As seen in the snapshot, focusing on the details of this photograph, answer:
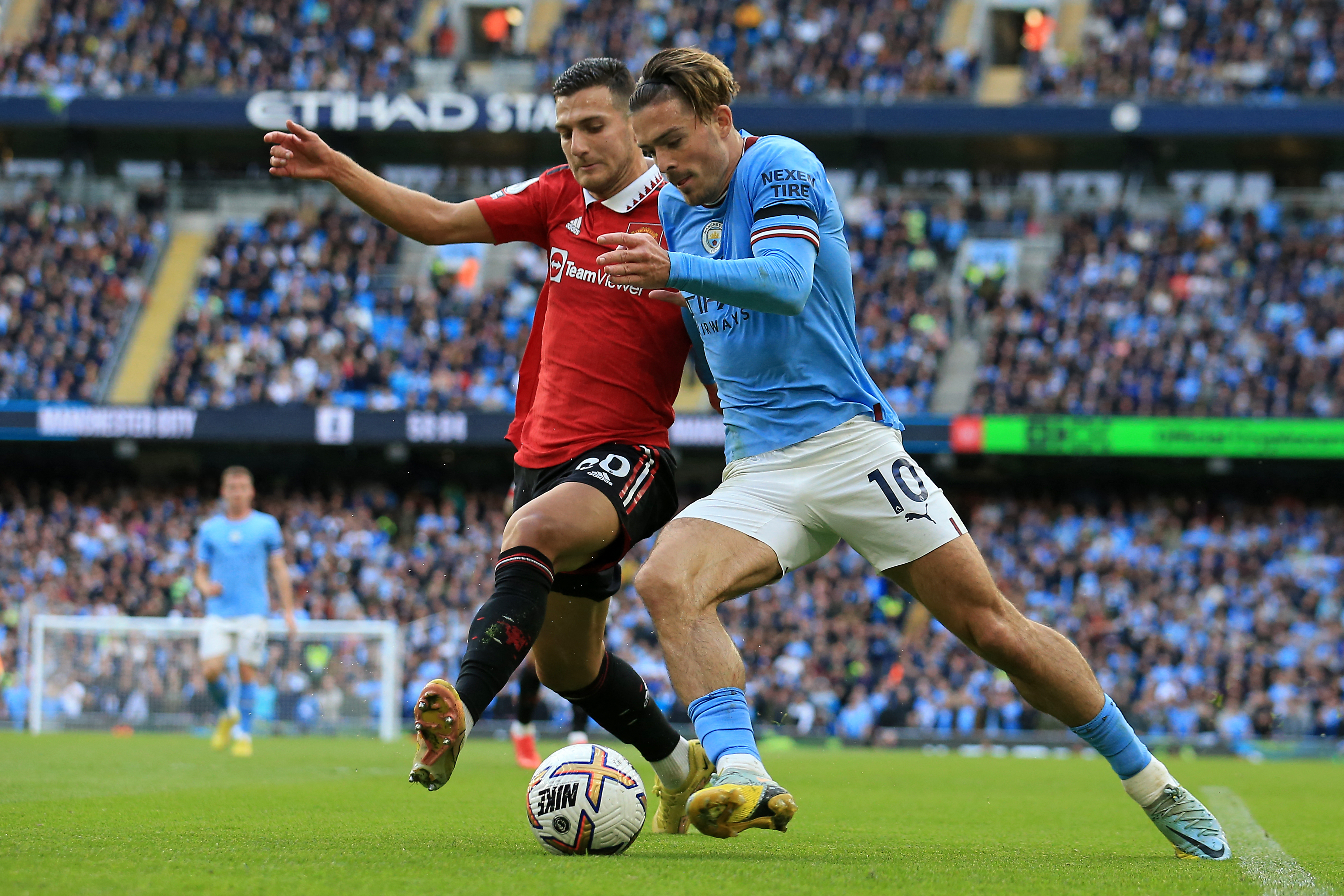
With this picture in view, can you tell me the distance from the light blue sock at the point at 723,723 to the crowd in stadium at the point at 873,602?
13.4 m

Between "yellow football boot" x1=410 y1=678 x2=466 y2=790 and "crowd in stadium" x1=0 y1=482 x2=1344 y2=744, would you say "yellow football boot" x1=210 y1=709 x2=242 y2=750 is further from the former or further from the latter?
"yellow football boot" x1=410 y1=678 x2=466 y2=790

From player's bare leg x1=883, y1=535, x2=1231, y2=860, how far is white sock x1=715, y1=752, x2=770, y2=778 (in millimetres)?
824

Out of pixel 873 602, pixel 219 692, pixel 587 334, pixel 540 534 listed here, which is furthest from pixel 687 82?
pixel 873 602

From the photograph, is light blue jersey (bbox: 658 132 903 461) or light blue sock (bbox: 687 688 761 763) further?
light blue jersey (bbox: 658 132 903 461)

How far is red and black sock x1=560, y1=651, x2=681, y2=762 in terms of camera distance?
5.57 m

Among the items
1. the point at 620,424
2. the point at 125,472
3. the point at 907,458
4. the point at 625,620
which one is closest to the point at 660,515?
the point at 620,424

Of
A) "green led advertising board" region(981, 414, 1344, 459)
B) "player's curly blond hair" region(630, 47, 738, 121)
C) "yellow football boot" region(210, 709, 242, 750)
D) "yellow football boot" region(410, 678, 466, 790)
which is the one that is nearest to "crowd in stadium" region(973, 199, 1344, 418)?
"green led advertising board" region(981, 414, 1344, 459)

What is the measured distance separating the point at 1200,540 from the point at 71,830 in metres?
20.3

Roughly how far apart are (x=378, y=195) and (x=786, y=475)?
1.75m

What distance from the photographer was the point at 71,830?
16.1 feet

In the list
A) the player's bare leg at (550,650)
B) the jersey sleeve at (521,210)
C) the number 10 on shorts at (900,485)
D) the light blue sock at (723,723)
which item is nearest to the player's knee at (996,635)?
the number 10 on shorts at (900,485)

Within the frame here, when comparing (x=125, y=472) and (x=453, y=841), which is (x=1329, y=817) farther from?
(x=125, y=472)

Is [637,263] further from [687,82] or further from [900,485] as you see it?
[900,485]

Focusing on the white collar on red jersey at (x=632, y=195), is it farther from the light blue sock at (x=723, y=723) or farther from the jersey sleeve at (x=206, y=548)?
the jersey sleeve at (x=206, y=548)
